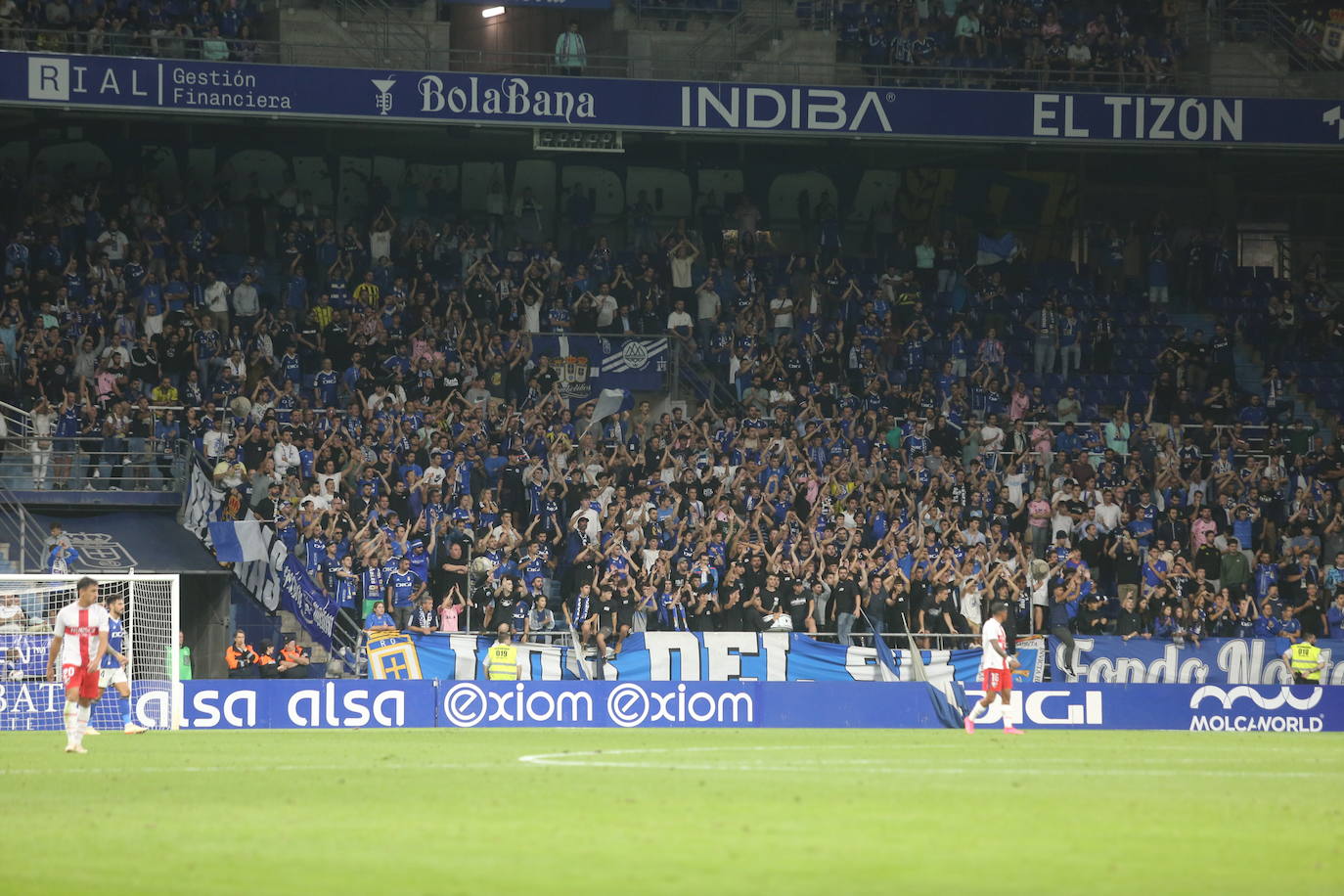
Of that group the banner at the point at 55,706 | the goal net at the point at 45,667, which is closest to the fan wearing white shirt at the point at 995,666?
the goal net at the point at 45,667

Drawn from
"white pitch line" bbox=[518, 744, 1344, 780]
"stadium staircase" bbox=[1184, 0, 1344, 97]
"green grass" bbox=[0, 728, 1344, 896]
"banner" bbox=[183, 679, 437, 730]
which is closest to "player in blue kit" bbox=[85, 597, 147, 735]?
"banner" bbox=[183, 679, 437, 730]

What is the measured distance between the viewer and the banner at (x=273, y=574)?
97.9 feet

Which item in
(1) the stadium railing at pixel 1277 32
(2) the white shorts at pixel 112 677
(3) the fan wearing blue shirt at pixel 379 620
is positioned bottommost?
(2) the white shorts at pixel 112 677

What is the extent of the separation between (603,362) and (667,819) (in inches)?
936

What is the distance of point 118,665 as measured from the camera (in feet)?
78.6

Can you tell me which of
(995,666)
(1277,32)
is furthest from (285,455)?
(1277,32)

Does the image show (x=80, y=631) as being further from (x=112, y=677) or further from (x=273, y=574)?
(x=273, y=574)

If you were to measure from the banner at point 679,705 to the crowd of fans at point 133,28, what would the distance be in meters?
13.1

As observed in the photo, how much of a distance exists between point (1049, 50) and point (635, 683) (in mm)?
18136

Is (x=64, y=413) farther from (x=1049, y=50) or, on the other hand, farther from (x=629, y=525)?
(x=1049, y=50)

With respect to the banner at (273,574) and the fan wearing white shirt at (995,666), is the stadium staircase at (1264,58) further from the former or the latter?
the banner at (273,574)

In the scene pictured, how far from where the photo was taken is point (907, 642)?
100 feet

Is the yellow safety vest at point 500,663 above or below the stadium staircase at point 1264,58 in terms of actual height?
below

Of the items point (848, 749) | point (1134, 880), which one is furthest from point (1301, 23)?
point (1134, 880)
